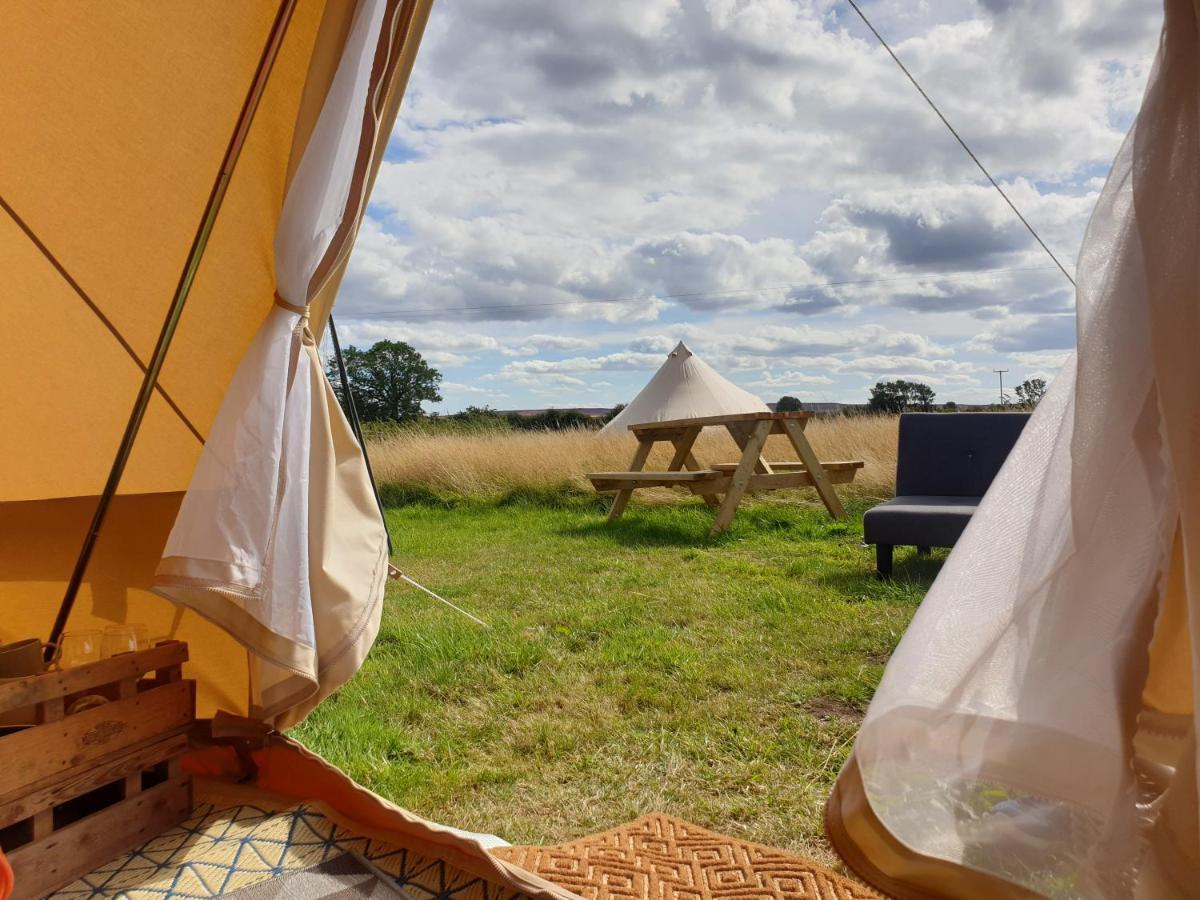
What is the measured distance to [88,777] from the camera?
5.48 ft

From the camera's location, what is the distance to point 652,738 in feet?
7.84

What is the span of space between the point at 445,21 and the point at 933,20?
1.27m

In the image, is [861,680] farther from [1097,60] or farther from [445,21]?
[445,21]

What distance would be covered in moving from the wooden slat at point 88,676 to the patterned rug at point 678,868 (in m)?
0.82

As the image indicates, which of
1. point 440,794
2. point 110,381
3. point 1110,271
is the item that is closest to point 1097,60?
point 1110,271

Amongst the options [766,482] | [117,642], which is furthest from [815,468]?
[117,642]

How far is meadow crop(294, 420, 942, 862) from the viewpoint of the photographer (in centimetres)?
207

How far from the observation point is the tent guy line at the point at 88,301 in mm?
2139

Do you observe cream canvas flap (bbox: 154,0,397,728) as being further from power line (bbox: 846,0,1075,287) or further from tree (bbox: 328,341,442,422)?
tree (bbox: 328,341,442,422)

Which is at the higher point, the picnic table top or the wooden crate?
the picnic table top

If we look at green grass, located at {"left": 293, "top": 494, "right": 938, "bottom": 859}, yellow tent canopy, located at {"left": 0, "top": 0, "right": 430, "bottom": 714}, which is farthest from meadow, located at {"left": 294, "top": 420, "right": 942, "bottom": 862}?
yellow tent canopy, located at {"left": 0, "top": 0, "right": 430, "bottom": 714}

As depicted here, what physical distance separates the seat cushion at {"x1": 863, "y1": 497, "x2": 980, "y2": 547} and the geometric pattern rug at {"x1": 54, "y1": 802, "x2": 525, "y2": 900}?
2.76 metres

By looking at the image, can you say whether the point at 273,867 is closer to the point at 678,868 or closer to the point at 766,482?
the point at 678,868

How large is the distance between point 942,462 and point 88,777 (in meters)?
3.93
